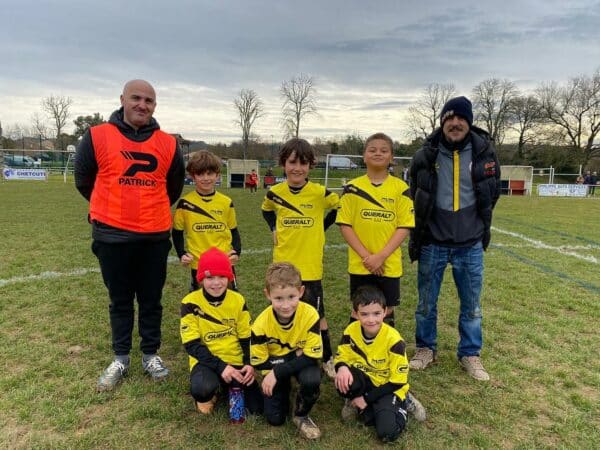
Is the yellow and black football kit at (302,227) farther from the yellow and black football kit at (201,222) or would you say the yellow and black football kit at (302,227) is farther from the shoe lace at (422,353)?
the shoe lace at (422,353)

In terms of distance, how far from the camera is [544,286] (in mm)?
5719

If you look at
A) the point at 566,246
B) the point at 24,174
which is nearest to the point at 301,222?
the point at 566,246

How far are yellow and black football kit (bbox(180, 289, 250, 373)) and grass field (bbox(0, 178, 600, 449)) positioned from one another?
37cm

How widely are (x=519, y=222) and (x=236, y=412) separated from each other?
11901 millimetres

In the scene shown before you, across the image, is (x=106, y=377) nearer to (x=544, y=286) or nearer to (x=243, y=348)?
(x=243, y=348)

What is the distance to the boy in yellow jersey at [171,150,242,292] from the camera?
3404 mm

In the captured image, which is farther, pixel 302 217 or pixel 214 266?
pixel 302 217

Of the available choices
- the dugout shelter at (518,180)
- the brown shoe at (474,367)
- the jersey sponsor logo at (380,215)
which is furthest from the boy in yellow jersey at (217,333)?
the dugout shelter at (518,180)

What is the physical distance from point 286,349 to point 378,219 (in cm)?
115

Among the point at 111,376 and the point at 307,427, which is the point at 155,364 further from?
the point at 307,427

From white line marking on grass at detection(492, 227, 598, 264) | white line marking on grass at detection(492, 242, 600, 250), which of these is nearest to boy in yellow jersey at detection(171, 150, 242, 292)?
white line marking on grass at detection(492, 227, 598, 264)

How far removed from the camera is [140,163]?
285cm

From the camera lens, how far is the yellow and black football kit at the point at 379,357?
2627 mm

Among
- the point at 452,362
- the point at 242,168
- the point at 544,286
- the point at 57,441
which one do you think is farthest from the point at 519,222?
the point at 242,168
